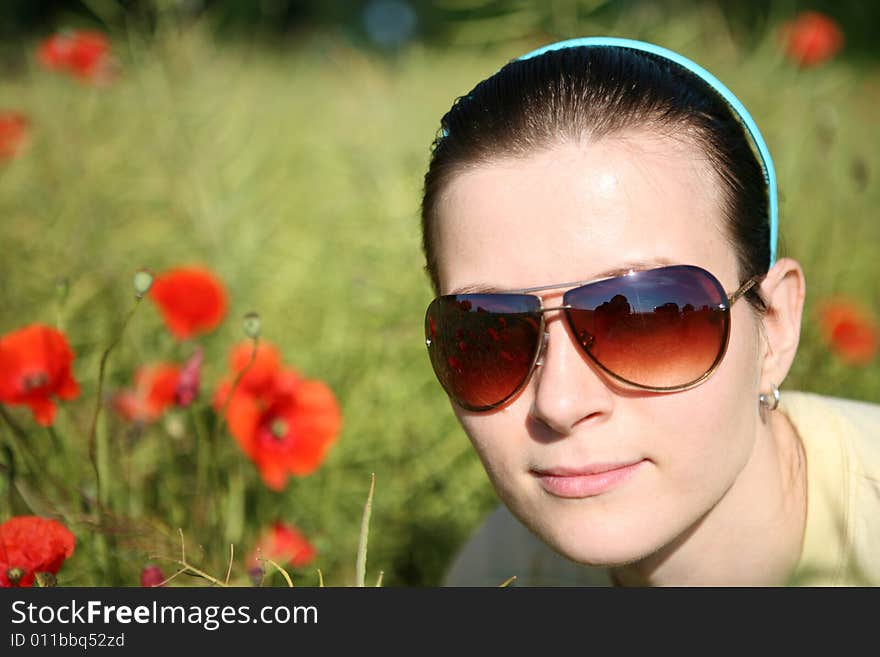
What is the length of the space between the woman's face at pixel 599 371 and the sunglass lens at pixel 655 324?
0.7 inches

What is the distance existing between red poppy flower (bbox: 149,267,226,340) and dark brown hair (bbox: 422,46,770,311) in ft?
2.56

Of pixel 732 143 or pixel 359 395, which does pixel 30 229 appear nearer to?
pixel 359 395

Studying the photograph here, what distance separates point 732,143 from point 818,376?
1.44 meters

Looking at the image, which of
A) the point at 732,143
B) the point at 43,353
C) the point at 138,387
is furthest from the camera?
the point at 138,387

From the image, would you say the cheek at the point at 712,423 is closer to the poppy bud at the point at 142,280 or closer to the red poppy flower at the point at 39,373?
the poppy bud at the point at 142,280

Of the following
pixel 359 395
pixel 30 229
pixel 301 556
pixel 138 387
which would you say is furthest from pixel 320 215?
pixel 301 556

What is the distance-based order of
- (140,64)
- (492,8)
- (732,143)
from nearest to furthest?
1. (732,143)
2. (492,8)
3. (140,64)

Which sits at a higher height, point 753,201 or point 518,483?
point 753,201

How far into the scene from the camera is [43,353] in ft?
4.53

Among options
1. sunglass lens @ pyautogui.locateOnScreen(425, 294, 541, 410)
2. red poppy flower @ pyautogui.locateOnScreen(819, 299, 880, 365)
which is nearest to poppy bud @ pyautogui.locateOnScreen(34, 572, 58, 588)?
sunglass lens @ pyautogui.locateOnScreen(425, 294, 541, 410)

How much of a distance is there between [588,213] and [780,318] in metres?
0.40

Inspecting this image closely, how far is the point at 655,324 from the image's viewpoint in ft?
3.57

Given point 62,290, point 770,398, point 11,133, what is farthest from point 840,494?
point 11,133

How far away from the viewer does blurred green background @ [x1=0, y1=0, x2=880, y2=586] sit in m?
1.92
